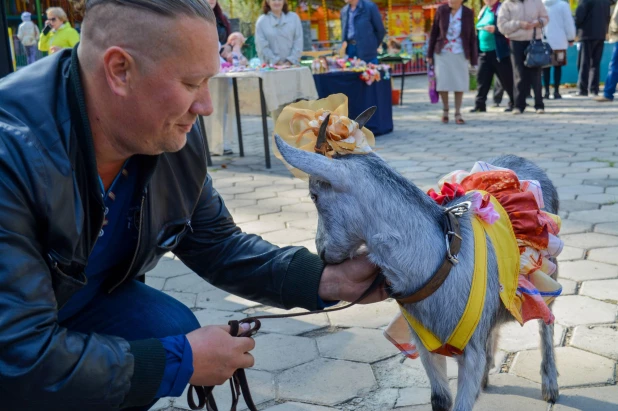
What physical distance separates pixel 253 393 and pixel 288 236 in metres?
2.23

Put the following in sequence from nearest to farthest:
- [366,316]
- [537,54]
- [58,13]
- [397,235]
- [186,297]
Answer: [397,235] < [366,316] < [186,297] < [537,54] < [58,13]

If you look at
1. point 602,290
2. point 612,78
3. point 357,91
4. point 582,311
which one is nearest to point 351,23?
point 357,91

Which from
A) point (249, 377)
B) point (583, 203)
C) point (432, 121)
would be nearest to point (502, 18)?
point (432, 121)

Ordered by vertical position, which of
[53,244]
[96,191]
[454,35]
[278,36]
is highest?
[278,36]

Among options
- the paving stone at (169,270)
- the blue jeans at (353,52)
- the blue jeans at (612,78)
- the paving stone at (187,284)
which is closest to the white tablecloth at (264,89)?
the blue jeans at (353,52)

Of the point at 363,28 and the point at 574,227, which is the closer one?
the point at 574,227

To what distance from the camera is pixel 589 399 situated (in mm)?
2857

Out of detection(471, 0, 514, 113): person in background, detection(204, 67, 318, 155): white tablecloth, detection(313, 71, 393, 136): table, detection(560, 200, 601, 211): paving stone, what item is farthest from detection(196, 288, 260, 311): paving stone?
detection(471, 0, 514, 113): person in background

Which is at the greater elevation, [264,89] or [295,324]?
[264,89]

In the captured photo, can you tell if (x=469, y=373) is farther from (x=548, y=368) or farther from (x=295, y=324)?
(x=295, y=324)

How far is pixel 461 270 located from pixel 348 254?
0.39 meters

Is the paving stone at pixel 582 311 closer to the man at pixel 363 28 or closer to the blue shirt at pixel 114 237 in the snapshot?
the blue shirt at pixel 114 237

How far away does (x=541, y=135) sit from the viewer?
366 inches

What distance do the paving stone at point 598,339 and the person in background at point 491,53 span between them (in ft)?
29.3
